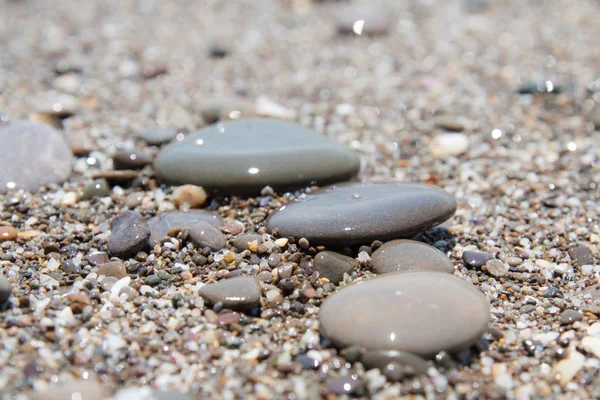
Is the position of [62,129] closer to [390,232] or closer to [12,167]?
[12,167]

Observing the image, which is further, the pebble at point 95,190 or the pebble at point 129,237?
the pebble at point 95,190

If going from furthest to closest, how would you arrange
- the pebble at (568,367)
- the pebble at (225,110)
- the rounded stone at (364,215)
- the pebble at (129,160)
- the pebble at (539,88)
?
the pebble at (539,88), the pebble at (225,110), the pebble at (129,160), the rounded stone at (364,215), the pebble at (568,367)

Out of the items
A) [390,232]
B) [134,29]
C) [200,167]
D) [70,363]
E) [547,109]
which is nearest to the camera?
[70,363]

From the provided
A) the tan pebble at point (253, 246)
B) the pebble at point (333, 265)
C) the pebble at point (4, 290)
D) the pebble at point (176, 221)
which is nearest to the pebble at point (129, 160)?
the pebble at point (176, 221)

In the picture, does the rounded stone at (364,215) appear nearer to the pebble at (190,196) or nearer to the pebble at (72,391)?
the pebble at (190,196)

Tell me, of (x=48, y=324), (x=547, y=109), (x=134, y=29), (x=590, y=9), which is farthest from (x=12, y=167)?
(x=590, y=9)

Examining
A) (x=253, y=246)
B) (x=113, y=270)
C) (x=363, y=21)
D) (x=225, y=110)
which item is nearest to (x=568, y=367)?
(x=253, y=246)

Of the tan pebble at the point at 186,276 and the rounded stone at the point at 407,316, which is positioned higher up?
the rounded stone at the point at 407,316
